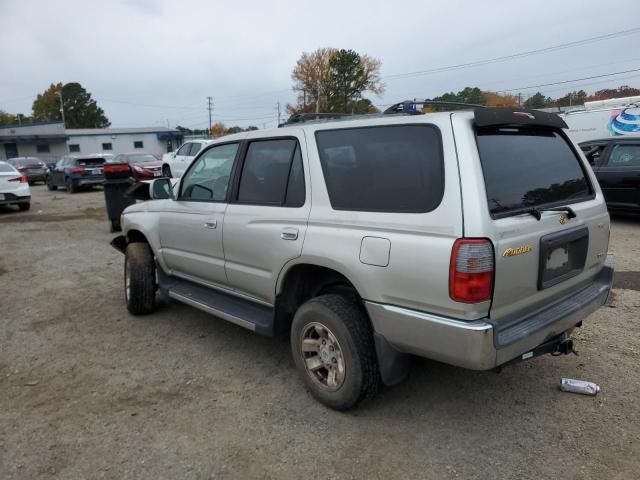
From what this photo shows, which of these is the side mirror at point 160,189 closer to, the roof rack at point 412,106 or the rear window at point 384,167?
the rear window at point 384,167

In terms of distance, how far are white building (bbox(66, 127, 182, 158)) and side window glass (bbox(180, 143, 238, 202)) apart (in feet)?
180

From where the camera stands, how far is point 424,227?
2461mm

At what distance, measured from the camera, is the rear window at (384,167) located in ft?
8.32

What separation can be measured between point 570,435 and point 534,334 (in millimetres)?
730

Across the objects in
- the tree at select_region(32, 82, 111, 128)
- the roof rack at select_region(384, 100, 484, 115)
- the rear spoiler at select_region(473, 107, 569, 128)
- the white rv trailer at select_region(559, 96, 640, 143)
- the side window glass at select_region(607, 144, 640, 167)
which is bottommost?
the side window glass at select_region(607, 144, 640, 167)

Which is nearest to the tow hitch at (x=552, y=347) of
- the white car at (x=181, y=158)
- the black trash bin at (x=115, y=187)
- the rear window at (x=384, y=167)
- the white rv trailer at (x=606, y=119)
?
the rear window at (x=384, y=167)

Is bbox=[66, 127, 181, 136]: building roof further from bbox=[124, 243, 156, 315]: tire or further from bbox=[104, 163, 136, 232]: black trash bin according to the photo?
bbox=[124, 243, 156, 315]: tire

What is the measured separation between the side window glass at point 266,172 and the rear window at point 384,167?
34cm

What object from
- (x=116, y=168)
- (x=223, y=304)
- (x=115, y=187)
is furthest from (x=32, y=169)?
(x=223, y=304)

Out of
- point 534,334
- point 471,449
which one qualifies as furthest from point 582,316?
point 471,449

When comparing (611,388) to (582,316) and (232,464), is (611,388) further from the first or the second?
(232,464)

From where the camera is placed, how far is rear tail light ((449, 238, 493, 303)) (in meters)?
2.32

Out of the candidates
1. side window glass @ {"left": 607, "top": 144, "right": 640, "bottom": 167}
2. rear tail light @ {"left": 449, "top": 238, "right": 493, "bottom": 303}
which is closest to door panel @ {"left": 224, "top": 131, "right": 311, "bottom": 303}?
rear tail light @ {"left": 449, "top": 238, "right": 493, "bottom": 303}

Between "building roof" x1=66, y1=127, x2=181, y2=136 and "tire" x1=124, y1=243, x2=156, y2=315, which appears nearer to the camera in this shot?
"tire" x1=124, y1=243, x2=156, y2=315
